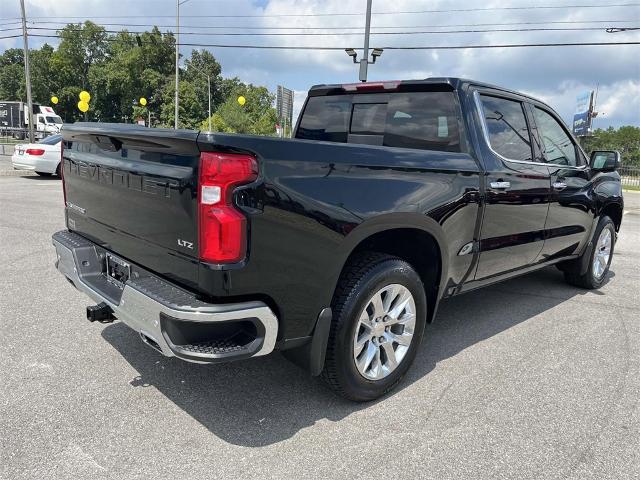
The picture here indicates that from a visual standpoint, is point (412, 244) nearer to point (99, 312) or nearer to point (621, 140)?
point (99, 312)

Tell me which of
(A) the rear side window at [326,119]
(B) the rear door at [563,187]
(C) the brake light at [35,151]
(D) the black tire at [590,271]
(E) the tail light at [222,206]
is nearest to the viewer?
(E) the tail light at [222,206]

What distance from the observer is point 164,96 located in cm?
7056

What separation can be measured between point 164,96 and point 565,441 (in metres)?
74.5

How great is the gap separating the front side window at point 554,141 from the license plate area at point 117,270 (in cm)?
347

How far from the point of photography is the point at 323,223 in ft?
8.29

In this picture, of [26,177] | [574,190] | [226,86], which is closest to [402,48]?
[26,177]

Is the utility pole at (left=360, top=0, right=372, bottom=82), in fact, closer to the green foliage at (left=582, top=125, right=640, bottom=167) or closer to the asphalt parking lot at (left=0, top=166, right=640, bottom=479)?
the asphalt parking lot at (left=0, top=166, right=640, bottom=479)

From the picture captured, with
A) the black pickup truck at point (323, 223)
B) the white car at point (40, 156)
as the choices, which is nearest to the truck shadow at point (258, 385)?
the black pickup truck at point (323, 223)

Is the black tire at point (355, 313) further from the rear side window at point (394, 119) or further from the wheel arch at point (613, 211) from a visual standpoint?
the wheel arch at point (613, 211)

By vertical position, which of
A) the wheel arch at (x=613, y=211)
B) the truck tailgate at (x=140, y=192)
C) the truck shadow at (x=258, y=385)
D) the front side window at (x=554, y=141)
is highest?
the front side window at (x=554, y=141)

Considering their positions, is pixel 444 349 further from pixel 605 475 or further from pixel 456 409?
pixel 605 475

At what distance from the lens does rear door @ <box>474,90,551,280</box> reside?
→ 3.64 m

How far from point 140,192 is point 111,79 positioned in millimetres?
76381

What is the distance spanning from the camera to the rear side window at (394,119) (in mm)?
3568
